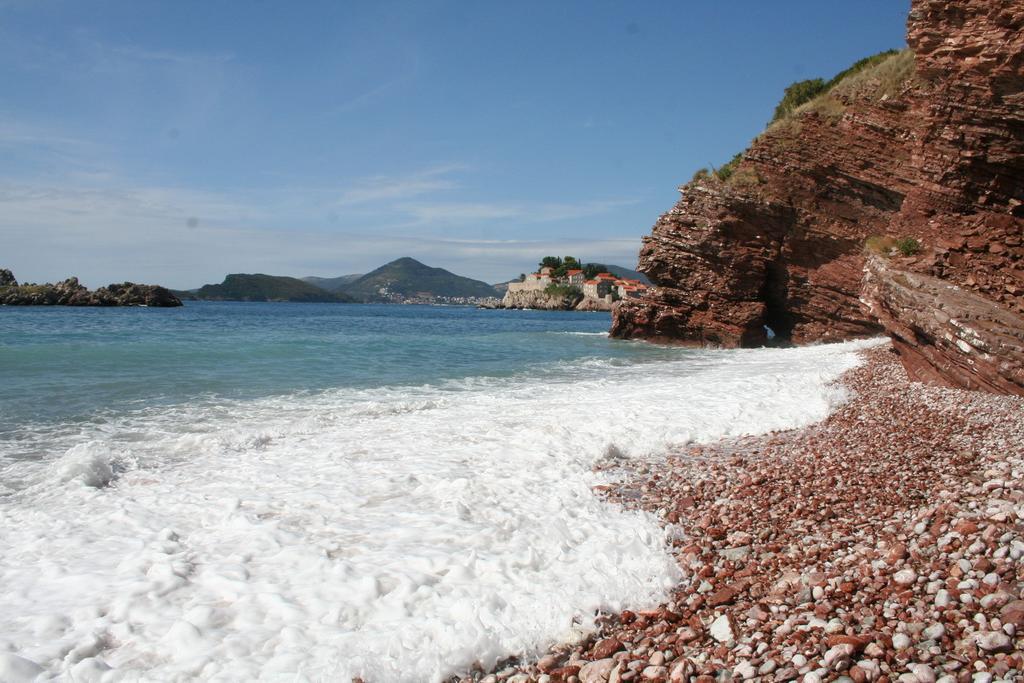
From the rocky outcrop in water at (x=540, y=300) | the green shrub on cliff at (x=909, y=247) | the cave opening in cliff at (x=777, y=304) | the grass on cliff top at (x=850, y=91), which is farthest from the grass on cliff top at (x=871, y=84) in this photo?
the rocky outcrop in water at (x=540, y=300)

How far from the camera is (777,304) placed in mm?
31953

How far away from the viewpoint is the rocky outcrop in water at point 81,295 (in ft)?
320

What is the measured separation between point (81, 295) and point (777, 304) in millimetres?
102505

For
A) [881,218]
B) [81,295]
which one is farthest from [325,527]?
[81,295]

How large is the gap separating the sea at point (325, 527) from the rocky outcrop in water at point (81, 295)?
3937 inches

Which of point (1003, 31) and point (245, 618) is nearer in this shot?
point (245, 618)

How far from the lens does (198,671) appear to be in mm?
3795

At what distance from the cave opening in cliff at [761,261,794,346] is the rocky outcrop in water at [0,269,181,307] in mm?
96444

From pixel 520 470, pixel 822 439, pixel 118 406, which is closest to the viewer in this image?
pixel 520 470

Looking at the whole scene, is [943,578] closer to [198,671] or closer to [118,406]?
[198,671]

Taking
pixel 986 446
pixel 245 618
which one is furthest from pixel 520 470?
pixel 986 446

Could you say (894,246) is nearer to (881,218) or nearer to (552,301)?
(881,218)

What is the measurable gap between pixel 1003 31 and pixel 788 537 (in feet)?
41.6

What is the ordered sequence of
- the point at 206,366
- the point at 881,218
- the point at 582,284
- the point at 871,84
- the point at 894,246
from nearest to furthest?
the point at 894,246
the point at 206,366
the point at 871,84
the point at 881,218
the point at 582,284
